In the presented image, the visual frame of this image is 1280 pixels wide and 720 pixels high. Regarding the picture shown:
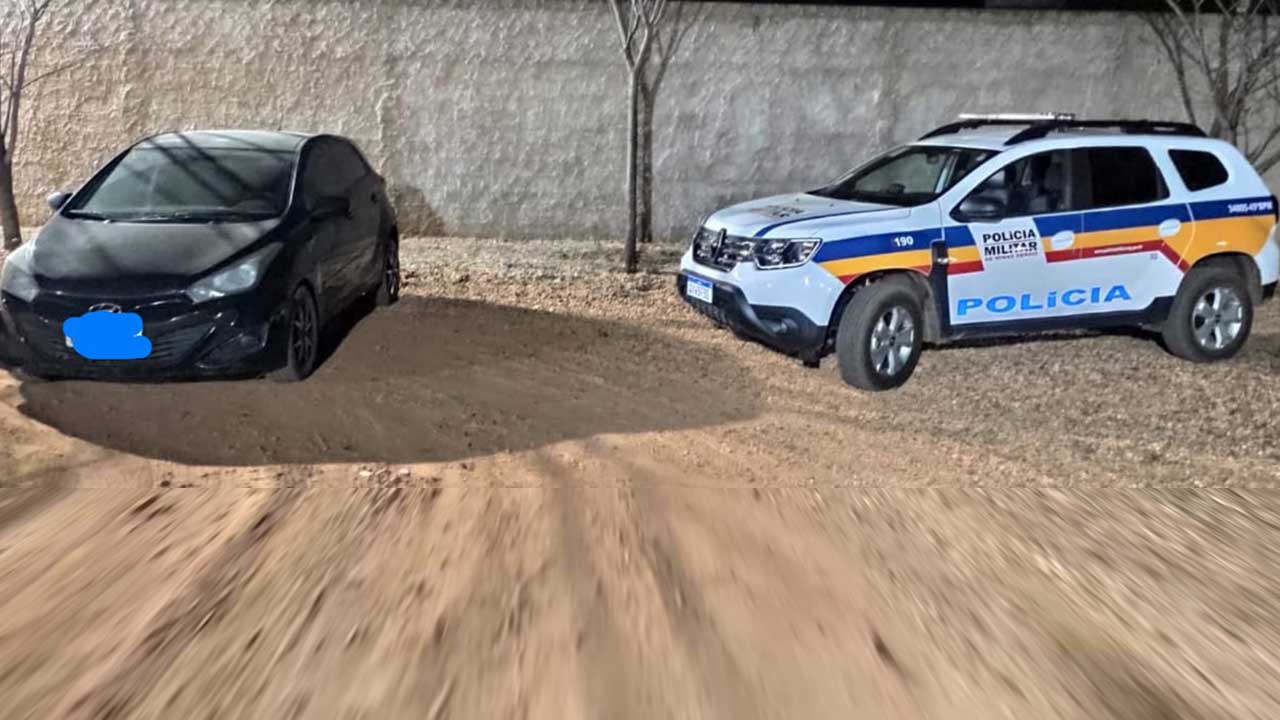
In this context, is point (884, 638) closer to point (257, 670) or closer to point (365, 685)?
point (365, 685)

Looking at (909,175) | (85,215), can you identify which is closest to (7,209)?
(85,215)

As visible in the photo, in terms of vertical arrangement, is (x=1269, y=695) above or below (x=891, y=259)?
below

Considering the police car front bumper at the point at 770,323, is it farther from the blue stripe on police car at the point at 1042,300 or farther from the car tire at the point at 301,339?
the car tire at the point at 301,339

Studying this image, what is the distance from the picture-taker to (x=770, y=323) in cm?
684

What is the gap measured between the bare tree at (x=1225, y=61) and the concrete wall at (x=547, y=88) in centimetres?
31

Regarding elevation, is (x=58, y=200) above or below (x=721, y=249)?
above

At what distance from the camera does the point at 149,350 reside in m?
6.10

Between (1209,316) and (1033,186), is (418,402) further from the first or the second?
(1209,316)

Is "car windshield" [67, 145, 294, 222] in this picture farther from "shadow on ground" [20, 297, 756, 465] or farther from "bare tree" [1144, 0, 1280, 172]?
"bare tree" [1144, 0, 1280, 172]

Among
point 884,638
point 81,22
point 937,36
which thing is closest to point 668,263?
point 937,36

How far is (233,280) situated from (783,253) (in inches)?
128

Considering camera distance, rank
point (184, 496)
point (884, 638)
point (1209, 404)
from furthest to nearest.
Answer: point (1209, 404) → point (184, 496) → point (884, 638)

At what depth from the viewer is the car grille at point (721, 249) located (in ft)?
23.0

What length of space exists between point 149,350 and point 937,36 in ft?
30.2
